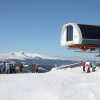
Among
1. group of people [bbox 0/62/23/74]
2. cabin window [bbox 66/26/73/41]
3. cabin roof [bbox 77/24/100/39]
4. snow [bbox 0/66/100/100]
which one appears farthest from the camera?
cabin window [bbox 66/26/73/41]

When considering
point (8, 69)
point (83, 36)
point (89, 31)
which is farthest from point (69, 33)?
point (8, 69)

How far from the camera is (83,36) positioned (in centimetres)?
4759

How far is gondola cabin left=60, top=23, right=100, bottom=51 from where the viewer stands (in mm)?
47688

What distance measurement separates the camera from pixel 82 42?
47.4 metres

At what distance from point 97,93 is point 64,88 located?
2620mm

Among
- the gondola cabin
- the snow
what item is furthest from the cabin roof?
the snow

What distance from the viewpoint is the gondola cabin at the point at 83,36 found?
156 ft

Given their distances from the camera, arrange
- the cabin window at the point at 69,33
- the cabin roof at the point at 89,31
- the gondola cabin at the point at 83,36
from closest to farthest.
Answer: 1. the gondola cabin at the point at 83,36
2. the cabin roof at the point at 89,31
3. the cabin window at the point at 69,33

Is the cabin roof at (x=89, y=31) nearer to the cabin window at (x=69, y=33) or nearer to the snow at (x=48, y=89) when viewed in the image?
the cabin window at (x=69, y=33)

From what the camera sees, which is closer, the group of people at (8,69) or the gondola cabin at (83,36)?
the group of people at (8,69)

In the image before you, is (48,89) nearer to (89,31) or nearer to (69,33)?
(89,31)

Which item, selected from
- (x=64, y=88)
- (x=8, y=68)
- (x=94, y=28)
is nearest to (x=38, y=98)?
(x=64, y=88)

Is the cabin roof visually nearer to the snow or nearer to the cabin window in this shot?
the cabin window

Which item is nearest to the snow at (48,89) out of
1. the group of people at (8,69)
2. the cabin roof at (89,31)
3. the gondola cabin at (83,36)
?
the group of people at (8,69)
